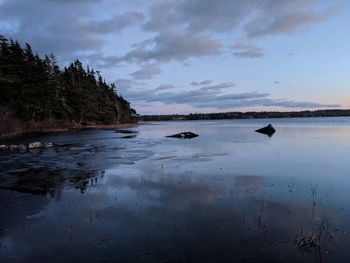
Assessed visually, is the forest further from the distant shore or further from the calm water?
the calm water

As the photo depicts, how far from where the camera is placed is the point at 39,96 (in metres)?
68.4

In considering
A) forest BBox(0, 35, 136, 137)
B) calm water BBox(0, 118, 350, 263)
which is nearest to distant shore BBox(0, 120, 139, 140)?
forest BBox(0, 35, 136, 137)

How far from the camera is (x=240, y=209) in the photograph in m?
11.1

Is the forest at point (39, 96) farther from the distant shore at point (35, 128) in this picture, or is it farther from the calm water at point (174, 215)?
the calm water at point (174, 215)

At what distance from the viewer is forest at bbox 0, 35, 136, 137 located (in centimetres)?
5916

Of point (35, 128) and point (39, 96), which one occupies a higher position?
point (39, 96)

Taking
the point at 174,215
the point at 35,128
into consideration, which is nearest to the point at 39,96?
the point at 35,128

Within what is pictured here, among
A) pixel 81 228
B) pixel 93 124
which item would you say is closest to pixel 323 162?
pixel 81 228

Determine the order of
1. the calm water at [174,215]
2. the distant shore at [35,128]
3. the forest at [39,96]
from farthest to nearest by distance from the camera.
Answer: the forest at [39,96]
the distant shore at [35,128]
the calm water at [174,215]

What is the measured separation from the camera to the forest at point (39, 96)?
2329 inches

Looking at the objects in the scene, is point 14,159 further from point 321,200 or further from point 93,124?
point 93,124

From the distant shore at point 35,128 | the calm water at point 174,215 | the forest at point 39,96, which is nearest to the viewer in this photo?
the calm water at point 174,215

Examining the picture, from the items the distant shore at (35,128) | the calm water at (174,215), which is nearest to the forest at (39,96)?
the distant shore at (35,128)

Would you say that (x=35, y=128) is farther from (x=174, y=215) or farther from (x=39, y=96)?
(x=174, y=215)
